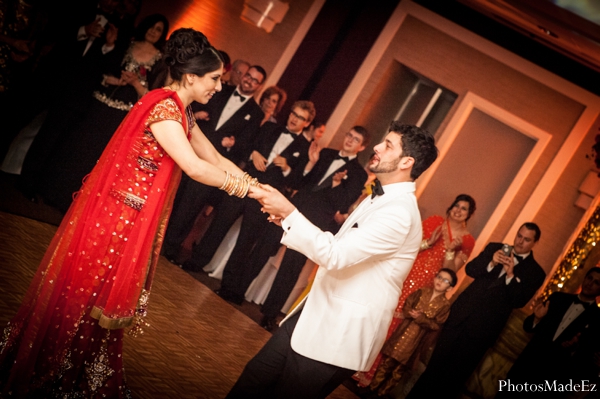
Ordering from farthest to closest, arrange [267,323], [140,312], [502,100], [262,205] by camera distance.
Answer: [502,100]
[267,323]
[262,205]
[140,312]

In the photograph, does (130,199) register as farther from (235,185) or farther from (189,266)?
(189,266)

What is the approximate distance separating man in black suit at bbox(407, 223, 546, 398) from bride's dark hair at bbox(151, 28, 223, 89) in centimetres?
309

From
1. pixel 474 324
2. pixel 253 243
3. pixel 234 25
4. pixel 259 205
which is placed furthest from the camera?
pixel 234 25

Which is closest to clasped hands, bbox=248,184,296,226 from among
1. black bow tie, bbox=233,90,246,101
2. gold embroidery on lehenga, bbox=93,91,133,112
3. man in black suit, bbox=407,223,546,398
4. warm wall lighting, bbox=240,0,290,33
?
man in black suit, bbox=407,223,546,398

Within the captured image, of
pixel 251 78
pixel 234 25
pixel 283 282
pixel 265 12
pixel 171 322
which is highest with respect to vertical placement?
pixel 265 12

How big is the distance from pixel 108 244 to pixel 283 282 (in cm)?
293

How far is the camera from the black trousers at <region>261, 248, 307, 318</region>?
511cm

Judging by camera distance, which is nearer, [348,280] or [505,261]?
[348,280]

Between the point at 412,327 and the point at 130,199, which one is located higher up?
the point at 130,199

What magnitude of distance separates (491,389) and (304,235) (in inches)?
132

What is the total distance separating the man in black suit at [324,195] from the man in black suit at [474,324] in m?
1.29

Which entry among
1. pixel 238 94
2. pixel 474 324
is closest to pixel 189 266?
pixel 238 94

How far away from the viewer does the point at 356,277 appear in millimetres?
2291

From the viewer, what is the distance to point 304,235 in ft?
7.06
